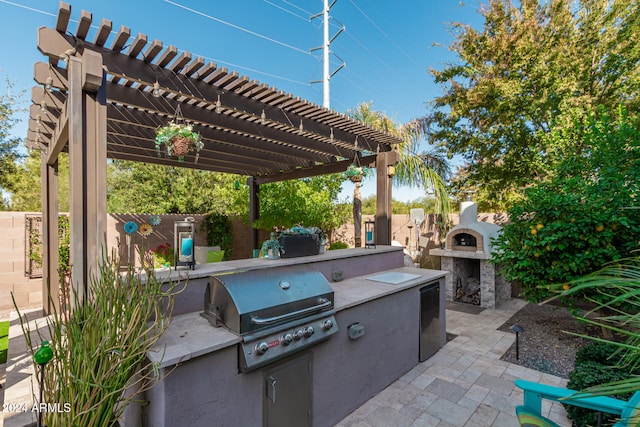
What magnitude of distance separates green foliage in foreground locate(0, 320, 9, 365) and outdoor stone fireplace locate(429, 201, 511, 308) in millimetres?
7313

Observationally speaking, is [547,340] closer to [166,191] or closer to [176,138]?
[176,138]

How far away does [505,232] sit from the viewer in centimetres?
454

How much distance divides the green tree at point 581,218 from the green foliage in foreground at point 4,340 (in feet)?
21.3

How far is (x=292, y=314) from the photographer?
2361mm

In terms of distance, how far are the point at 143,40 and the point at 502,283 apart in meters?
7.55

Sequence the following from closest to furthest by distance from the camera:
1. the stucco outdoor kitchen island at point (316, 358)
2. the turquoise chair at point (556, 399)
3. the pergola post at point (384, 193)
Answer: the turquoise chair at point (556, 399)
the stucco outdoor kitchen island at point (316, 358)
the pergola post at point (384, 193)

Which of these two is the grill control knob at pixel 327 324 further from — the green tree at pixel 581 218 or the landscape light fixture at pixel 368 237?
the green tree at pixel 581 218

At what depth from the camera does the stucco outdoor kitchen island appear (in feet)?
6.24

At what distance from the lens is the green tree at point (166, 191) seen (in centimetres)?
1212

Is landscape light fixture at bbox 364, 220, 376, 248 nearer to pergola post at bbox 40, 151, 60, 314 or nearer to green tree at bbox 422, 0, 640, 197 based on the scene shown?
green tree at bbox 422, 0, 640, 197

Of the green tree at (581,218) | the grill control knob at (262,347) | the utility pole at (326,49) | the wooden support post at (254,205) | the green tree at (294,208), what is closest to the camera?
the grill control knob at (262,347)

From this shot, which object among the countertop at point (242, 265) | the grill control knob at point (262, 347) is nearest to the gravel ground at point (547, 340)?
the countertop at point (242, 265)

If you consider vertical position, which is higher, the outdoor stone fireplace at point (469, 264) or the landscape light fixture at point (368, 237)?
the landscape light fixture at point (368, 237)

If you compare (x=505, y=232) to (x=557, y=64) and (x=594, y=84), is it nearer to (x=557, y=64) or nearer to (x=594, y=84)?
(x=557, y=64)
